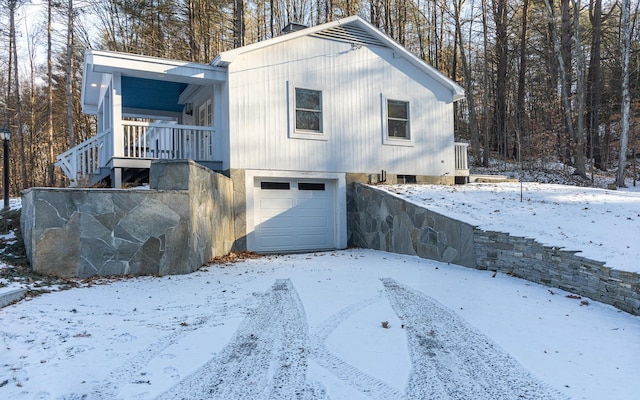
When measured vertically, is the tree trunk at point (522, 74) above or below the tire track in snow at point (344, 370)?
above

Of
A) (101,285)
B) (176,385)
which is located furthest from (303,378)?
(101,285)

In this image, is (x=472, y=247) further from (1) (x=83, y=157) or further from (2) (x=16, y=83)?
(2) (x=16, y=83)

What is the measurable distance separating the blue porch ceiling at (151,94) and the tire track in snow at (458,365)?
348 inches

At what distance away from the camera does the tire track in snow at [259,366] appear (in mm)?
2370

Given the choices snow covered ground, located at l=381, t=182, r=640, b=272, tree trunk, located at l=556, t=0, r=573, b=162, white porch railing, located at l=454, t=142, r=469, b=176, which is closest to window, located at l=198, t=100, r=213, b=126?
snow covered ground, located at l=381, t=182, r=640, b=272

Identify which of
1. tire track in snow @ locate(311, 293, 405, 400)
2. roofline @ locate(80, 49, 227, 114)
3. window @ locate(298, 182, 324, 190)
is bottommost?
tire track in snow @ locate(311, 293, 405, 400)

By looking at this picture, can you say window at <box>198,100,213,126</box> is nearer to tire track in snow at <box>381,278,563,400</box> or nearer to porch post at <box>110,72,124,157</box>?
porch post at <box>110,72,124,157</box>

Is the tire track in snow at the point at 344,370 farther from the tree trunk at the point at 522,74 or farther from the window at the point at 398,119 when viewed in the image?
the tree trunk at the point at 522,74

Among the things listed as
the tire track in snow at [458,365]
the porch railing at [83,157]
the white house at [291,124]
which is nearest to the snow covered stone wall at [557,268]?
the tire track in snow at [458,365]

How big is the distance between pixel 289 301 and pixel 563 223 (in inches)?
175

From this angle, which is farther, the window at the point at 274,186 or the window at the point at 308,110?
the window at the point at 308,110

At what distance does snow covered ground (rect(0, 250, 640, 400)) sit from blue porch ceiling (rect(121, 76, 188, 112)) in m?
6.54

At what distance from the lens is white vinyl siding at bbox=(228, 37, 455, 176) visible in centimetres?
924

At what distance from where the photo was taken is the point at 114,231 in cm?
541
